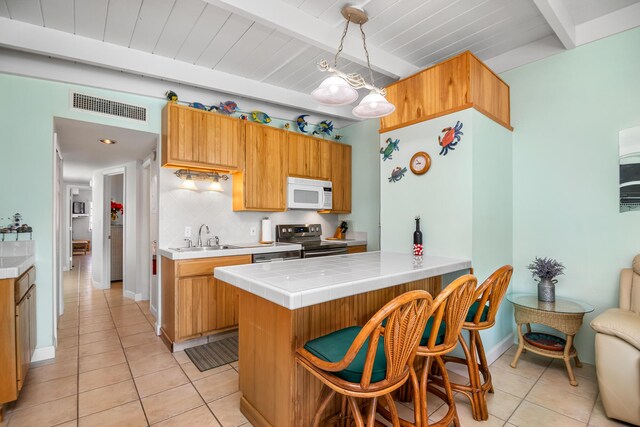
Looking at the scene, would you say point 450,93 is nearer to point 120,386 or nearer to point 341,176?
point 341,176

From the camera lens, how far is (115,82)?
9.80ft

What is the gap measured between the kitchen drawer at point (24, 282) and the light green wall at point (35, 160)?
183mm

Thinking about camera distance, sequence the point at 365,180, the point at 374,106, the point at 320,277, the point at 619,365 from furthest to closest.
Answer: the point at 365,180
the point at 374,106
the point at 619,365
the point at 320,277

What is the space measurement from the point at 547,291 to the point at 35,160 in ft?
14.9

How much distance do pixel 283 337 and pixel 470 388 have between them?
127 cm

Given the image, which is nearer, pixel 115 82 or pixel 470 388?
pixel 470 388

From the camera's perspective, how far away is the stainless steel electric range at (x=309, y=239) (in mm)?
3844

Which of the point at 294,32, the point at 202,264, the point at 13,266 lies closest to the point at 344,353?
the point at 202,264

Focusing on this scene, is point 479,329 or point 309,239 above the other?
point 309,239

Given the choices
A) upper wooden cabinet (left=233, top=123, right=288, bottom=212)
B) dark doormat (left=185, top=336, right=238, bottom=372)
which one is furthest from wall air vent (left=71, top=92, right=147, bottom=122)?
dark doormat (left=185, top=336, right=238, bottom=372)

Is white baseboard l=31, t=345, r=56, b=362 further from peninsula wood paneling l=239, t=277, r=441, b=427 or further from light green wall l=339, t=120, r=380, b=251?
light green wall l=339, t=120, r=380, b=251

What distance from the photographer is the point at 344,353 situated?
1.39 m

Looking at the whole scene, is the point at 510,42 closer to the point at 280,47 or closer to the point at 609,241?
the point at 609,241

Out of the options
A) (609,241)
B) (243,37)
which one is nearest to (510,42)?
(609,241)
